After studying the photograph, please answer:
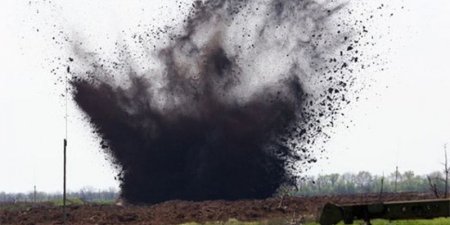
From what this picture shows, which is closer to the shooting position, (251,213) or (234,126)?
(251,213)

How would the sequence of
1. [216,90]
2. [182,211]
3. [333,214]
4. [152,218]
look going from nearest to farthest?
[333,214], [152,218], [182,211], [216,90]

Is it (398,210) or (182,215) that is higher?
(398,210)

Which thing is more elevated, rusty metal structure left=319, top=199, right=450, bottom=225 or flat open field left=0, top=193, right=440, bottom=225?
rusty metal structure left=319, top=199, right=450, bottom=225

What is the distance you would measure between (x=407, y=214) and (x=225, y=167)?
53474 mm

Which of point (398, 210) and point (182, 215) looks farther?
point (182, 215)

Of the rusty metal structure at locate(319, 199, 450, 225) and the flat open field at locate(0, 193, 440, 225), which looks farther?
the flat open field at locate(0, 193, 440, 225)

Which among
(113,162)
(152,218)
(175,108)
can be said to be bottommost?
(152,218)

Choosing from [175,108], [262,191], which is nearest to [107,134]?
[175,108]

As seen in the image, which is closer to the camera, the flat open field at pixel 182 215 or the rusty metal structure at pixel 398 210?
the rusty metal structure at pixel 398 210

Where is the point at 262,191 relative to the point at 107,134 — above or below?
below

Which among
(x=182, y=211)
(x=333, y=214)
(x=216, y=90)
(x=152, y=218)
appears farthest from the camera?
(x=216, y=90)

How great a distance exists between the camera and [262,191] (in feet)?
245

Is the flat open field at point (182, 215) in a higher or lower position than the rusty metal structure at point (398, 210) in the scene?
lower

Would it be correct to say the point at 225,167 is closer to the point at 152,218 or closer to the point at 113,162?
the point at 113,162
